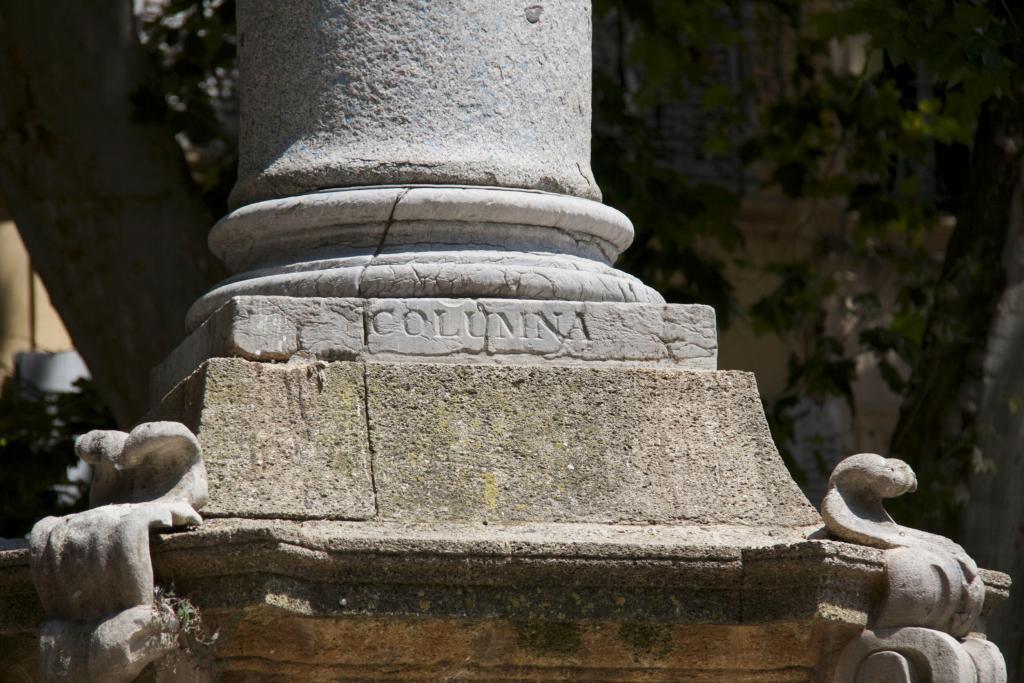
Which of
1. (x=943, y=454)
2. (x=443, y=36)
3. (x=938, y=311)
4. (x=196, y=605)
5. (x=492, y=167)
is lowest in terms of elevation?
(x=943, y=454)

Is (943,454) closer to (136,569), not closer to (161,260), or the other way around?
(161,260)

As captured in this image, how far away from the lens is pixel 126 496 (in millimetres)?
3250

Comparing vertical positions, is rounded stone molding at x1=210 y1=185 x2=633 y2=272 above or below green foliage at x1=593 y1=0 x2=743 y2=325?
above

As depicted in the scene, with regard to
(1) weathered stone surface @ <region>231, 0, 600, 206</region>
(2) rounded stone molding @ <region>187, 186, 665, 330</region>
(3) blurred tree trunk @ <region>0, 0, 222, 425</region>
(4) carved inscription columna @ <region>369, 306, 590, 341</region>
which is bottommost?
(3) blurred tree trunk @ <region>0, 0, 222, 425</region>

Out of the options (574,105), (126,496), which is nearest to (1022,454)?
(574,105)

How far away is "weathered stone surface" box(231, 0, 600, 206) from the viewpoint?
3.80 meters

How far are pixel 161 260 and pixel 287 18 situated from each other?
2.68 m

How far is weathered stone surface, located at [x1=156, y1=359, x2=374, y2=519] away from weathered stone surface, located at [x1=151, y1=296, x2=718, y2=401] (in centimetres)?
9

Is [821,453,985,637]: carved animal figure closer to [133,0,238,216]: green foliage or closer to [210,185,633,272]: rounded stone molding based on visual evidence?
[210,185,633,272]: rounded stone molding

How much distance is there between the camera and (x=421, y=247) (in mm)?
3756

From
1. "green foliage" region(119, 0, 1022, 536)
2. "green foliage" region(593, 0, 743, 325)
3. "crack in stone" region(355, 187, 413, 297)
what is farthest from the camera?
"green foliage" region(593, 0, 743, 325)

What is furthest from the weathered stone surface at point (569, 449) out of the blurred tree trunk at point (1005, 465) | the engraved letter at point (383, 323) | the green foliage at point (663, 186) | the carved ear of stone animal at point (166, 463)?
the green foliage at point (663, 186)

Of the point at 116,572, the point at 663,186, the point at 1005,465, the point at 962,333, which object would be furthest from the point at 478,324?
the point at 663,186

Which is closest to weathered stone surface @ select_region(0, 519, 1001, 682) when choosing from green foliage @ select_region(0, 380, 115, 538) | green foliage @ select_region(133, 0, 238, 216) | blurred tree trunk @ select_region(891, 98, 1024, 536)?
blurred tree trunk @ select_region(891, 98, 1024, 536)
